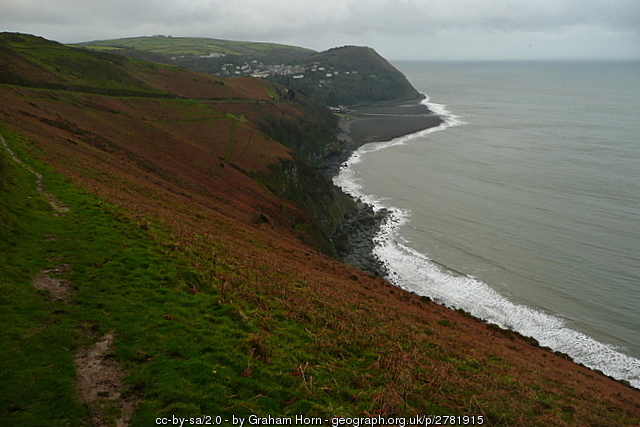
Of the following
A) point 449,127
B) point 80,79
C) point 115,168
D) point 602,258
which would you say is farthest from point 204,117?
point 449,127

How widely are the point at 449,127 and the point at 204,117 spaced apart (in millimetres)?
88581

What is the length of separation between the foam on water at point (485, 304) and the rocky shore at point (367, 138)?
1.77m

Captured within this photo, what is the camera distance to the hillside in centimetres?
910

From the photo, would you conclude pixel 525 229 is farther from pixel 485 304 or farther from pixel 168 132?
pixel 168 132

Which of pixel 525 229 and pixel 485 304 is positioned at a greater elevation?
pixel 525 229

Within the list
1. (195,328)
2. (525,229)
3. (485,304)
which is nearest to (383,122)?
(525,229)

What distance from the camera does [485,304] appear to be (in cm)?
3809

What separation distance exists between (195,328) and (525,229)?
5228 centimetres

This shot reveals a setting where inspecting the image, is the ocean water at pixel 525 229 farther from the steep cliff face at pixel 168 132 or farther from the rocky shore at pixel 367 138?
the steep cliff face at pixel 168 132

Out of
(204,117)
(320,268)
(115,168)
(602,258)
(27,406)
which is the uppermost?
(204,117)

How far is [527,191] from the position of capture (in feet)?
223

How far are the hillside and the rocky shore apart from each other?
14287mm

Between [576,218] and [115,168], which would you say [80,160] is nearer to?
[115,168]

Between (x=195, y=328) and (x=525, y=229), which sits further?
(x=525, y=229)
